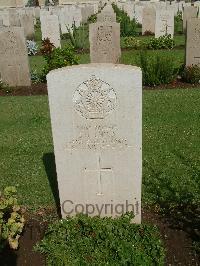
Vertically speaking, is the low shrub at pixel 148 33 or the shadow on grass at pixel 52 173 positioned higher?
the low shrub at pixel 148 33

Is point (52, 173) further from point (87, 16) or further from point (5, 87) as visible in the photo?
point (87, 16)

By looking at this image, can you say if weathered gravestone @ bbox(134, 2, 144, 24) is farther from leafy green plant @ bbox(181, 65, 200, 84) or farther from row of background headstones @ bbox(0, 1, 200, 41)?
leafy green plant @ bbox(181, 65, 200, 84)

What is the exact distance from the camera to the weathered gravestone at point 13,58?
10.5 metres

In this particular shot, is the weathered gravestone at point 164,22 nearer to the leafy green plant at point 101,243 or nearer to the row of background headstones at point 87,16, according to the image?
the row of background headstones at point 87,16

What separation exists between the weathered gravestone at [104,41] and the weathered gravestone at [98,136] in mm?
6974

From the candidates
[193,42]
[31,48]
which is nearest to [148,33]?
[31,48]

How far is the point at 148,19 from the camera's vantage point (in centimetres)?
1942

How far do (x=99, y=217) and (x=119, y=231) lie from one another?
0.34 m

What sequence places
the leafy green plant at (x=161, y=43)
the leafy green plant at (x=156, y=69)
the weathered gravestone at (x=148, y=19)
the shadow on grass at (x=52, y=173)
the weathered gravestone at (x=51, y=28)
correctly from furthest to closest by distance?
1. the weathered gravestone at (x=148, y=19)
2. the weathered gravestone at (x=51, y=28)
3. the leafy green plant at (x=161, y=43)
4. the leafy green plant at (x=156, y=69)
5. the shadow on grass at (x=52, y=173)

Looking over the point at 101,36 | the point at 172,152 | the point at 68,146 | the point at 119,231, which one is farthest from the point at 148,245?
the point at 101,36

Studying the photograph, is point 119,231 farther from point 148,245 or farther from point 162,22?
point 162,22

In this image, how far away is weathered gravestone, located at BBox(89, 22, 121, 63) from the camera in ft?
34.4

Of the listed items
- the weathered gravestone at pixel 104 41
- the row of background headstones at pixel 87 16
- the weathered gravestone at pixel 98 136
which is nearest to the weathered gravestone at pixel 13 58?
the weathered gravestone at pixel 104 41

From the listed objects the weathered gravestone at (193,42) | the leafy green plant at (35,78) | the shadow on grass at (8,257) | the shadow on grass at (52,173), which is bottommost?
the shadow on grass at (8,257)
